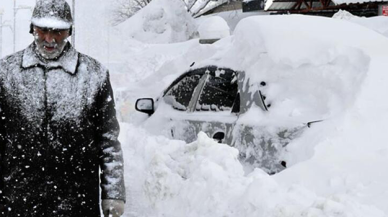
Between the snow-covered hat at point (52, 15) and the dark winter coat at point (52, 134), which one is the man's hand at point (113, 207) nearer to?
the dark winter coat at point (52, 134)

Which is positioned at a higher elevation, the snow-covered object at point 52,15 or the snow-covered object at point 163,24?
the snow-covered object at point 52,15

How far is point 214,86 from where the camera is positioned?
727 centimetres

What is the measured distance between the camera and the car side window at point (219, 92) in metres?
6.94

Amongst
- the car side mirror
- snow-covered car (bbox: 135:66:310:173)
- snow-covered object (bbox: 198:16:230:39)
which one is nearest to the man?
snow-covered car (bbox: 135:66:310:173)

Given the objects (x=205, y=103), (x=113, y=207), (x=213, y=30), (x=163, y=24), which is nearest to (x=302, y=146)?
(x=205, y=103)

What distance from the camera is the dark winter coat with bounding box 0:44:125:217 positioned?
3.35 m

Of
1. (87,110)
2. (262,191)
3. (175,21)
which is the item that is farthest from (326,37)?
(175,21)

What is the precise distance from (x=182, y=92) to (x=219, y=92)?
3.90 ft

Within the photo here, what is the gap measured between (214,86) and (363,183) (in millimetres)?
2754

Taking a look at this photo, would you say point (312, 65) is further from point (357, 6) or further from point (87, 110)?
point (357, 6)

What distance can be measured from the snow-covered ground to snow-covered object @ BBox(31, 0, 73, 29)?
2024 mm

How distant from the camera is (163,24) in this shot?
36.4 meters

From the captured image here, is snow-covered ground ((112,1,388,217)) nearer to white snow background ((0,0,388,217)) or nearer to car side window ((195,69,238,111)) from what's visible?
white snow background ((0,0,388,217))

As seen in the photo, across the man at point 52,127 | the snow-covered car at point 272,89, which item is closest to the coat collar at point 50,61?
the man at point 52,127
